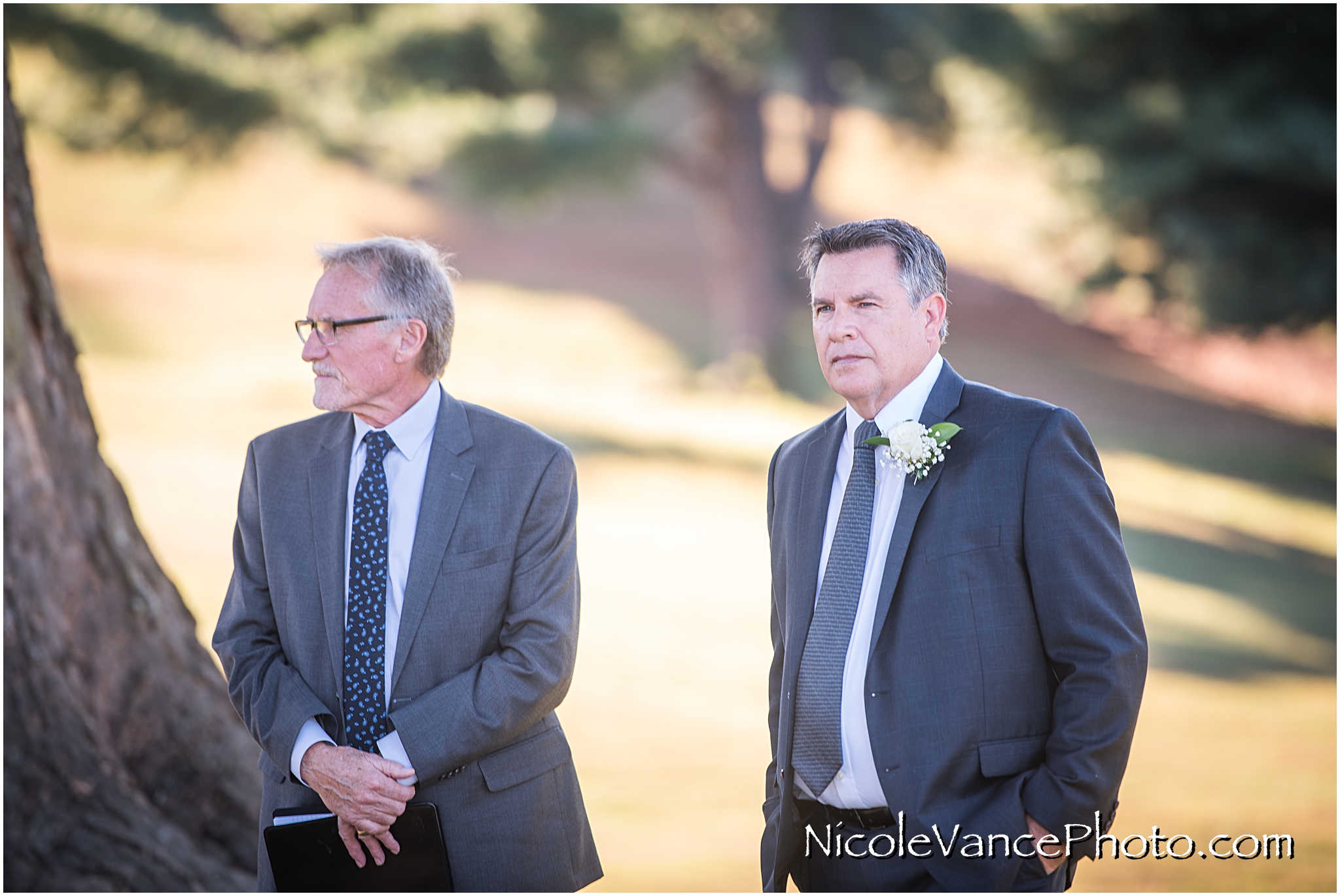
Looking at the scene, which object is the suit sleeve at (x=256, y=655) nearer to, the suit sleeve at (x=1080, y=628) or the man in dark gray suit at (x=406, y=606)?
the man in dark gray suit at (x=406, y=606)

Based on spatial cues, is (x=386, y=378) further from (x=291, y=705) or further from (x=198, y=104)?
(x=198, y=104)

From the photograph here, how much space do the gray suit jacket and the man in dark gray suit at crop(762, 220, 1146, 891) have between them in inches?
21.0

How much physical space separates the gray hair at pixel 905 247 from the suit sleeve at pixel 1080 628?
1.30 ft

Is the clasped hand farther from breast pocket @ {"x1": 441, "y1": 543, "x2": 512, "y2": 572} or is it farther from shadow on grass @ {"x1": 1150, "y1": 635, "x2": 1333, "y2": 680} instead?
shadow on grass @ {"x1": 1150, "y1": 635, "x2": 1333, "y2": 680}

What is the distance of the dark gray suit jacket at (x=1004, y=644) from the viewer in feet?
6.91

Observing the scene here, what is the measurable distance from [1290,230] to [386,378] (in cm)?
1198

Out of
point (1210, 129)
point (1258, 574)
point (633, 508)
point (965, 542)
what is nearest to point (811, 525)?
point (965, 542)

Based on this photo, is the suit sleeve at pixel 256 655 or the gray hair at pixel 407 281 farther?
the gray hair at pixel 407 281

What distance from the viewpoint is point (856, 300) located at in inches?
89.8

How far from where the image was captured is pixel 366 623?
8.05 feet

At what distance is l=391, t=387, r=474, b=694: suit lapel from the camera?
243 centimetres

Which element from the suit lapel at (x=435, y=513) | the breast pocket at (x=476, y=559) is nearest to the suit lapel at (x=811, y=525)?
the breast pocket at (x=476, y=559)

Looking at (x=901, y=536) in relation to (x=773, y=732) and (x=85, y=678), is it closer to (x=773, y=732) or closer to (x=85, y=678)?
(x=773, y=732)

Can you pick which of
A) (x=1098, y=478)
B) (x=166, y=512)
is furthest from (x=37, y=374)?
(x=166, y=512)
